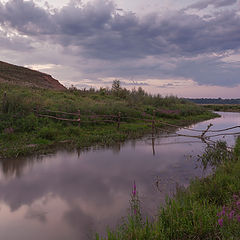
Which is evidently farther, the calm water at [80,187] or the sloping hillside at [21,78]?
the sloping hillside at [21,78]

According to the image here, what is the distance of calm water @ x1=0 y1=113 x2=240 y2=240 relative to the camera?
475 centimetres

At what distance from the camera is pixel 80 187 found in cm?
668

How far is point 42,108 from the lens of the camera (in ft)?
51.8

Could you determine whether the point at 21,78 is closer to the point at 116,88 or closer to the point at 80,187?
the point at 116,88

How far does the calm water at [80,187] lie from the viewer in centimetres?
475

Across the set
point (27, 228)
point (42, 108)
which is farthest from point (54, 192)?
point (42, 108)

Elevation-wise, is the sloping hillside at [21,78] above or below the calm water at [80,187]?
above

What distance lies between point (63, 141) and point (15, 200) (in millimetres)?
6576

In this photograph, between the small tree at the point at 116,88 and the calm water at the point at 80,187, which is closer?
the calm water at the point at 80,187

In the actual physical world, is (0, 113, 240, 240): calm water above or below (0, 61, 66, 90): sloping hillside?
below

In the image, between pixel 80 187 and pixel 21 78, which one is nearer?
pixel 80 187

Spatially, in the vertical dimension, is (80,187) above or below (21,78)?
below

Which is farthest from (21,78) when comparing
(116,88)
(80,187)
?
(80,187)

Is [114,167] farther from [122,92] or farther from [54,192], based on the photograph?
[122,92]
